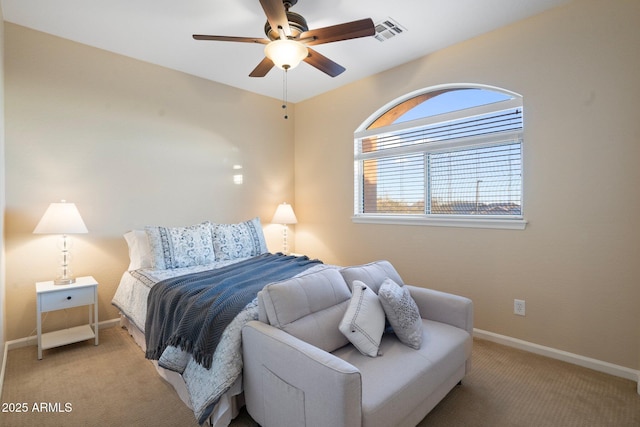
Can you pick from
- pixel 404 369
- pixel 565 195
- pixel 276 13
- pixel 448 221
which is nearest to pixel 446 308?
pixel 404 369

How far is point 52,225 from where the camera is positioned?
102 inches

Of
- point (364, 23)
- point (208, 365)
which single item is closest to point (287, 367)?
point (208, 365)

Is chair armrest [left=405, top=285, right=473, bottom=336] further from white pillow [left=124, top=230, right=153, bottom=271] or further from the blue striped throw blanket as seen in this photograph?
white pillow [left=124, top=230, right=153, bottom=271]

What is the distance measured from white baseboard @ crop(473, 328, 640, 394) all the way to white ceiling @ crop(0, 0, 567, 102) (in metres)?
2.78

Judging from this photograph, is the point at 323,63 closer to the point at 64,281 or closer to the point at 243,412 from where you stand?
the point at 243,412

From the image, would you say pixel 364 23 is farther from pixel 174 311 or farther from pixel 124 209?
pixel 124 209

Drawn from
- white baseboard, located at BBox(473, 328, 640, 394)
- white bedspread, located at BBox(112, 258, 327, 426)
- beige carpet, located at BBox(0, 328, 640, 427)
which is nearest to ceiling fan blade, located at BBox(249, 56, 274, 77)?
white bedspread, located at BBox(112, 258, 327, 426)

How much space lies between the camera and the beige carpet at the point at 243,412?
1.84 m

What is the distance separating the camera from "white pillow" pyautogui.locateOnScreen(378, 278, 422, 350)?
182 centimetres

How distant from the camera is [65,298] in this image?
8.67 ft

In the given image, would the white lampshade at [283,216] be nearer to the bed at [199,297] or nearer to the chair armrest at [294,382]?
the bed at [199,297]

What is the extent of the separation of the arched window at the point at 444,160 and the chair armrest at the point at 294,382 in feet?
7.36

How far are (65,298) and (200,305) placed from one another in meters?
1.53

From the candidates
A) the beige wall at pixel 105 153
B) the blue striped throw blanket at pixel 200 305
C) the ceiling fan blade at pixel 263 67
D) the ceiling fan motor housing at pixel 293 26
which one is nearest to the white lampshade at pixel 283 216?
the beige wall at pixel 105 153
